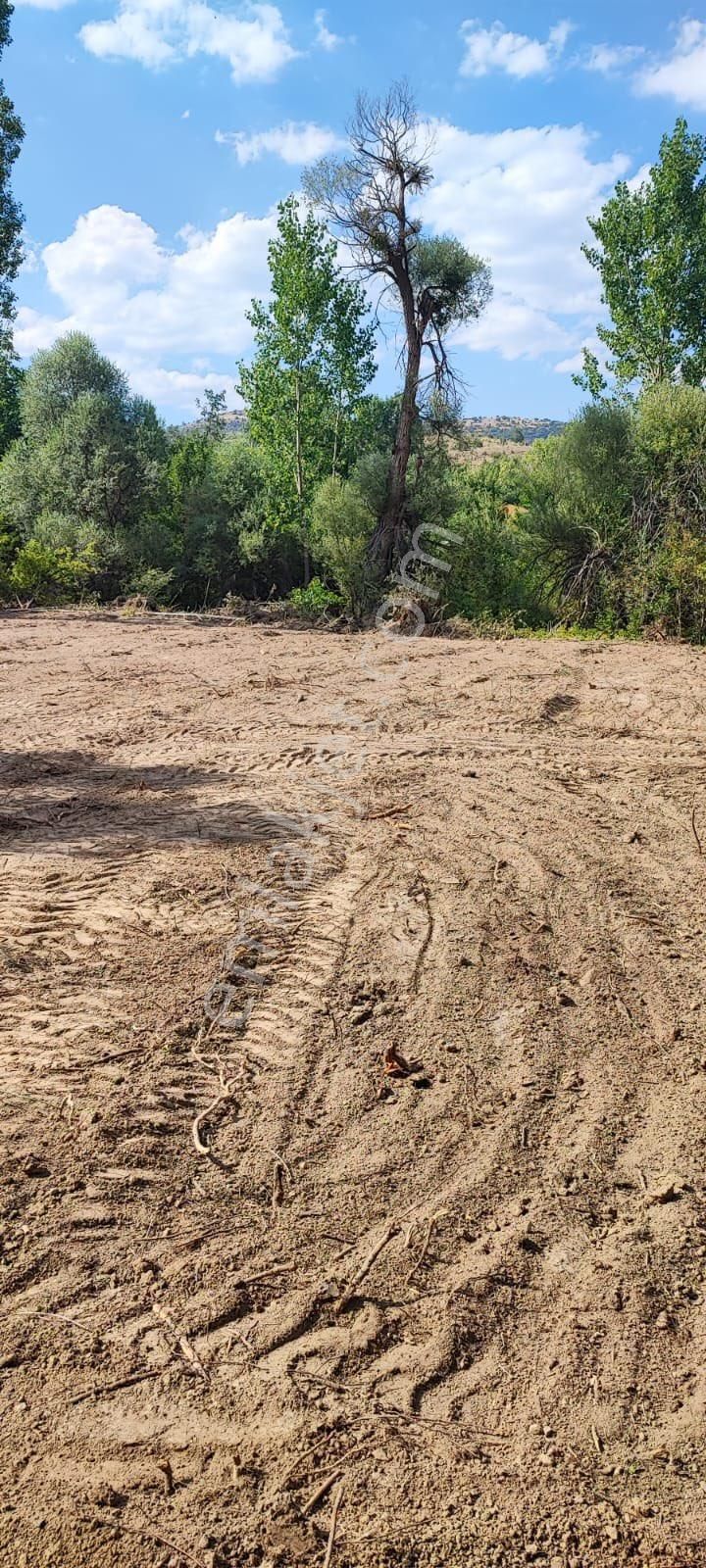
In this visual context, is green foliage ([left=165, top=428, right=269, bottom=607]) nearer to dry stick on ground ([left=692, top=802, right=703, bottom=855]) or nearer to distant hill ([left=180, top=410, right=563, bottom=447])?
dry stick on ground ([left=692, top=802, right=703, bottom=855])

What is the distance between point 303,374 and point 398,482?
6680 millimetres

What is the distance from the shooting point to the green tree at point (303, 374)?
22125 mm

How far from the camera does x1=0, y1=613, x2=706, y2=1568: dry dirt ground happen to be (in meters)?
2.01

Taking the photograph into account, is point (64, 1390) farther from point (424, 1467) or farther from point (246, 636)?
point (246, 636)

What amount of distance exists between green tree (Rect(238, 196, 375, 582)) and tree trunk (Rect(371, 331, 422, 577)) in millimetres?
3908

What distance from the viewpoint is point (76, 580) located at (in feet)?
55.6

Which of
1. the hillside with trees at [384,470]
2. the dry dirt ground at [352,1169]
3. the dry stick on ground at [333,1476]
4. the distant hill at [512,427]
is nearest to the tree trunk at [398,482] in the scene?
the hillside with trees at [384,470]

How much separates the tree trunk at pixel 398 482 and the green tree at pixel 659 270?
6.77 m

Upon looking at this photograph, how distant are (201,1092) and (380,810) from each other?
2.59 m

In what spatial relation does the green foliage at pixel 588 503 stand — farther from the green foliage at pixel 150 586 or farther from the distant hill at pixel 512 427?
the distant hill at pixel 512 427

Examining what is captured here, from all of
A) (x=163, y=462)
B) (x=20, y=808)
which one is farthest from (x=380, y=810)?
(x=163, y=462)

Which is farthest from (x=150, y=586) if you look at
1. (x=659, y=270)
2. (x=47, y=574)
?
(x=659, y=270)

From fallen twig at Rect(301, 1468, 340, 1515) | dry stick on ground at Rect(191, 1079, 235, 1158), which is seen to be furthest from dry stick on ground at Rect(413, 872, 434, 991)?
fallen twig at Rect(301, 1468, 340, 1515)

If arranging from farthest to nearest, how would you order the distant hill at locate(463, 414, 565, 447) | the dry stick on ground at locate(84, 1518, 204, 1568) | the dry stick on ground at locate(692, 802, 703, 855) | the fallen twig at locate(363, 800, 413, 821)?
1. the distant hill at locate(463, 414, 565, 447)
2. the fallen twig at locate(363, 800, 413, 821)
3. the dry stick on ground at locate(692, 802, 703, 855)
4. the dry stick on ground at locate(84, 1518, 204, 1568)
